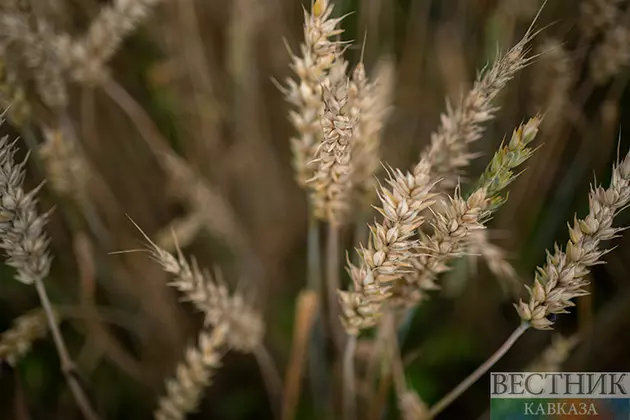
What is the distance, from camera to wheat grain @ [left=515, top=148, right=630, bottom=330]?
292 millimetres

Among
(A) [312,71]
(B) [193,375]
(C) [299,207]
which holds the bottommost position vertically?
(B) [193,375]

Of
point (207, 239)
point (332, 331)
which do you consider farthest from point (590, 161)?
point (207, 239)

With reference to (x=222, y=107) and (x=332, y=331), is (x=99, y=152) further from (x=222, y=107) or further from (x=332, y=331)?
(x=332, y=331)

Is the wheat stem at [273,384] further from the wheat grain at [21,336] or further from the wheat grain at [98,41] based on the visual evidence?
the wheat grain at [98,41]

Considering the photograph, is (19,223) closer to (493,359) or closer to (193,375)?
(193,375)

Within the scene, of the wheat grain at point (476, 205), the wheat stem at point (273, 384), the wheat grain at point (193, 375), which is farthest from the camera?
the wheat stem at point (273, 384)

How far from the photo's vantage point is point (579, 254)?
0.30m

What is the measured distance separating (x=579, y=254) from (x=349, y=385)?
21cm

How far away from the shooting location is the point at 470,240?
1.16ft

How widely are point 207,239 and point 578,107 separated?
42cm

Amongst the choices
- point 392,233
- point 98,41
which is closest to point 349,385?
point 392,233

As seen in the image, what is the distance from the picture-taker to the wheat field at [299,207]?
34cm

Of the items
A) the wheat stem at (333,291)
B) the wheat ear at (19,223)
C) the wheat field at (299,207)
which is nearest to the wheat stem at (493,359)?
the wheat field at (299,207)

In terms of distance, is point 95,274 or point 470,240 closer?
point 470,240
